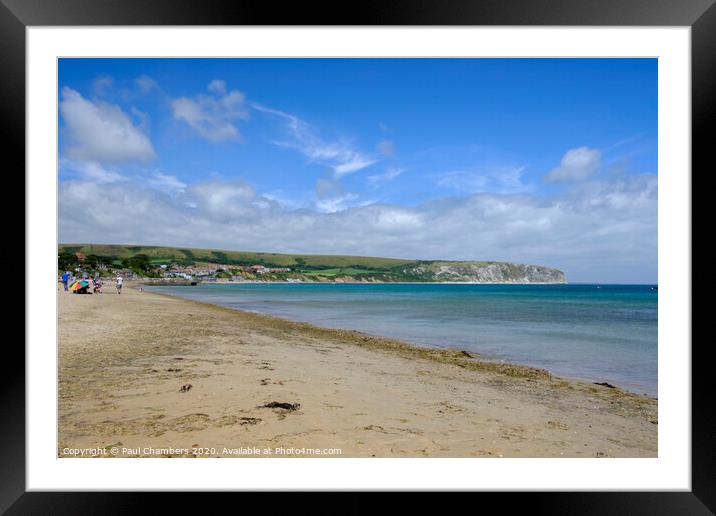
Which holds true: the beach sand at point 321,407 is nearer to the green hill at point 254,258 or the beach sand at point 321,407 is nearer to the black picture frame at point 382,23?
the black picture frame at point 382,23

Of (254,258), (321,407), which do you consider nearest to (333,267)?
Answer: (254,258)

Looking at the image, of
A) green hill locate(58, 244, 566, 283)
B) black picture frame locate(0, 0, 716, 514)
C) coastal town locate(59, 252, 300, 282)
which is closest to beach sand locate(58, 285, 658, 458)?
black picture frame locate(0, 0, 716, 514)

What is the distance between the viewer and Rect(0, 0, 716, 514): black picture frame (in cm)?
Answer: 200

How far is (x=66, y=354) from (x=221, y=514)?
3.61 meters

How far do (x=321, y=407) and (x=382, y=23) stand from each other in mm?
2643

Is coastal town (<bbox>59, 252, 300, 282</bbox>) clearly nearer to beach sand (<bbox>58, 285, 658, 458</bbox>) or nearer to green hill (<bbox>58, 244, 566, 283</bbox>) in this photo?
green hill (<bbox>58, 244, 566, 283</bbox>)

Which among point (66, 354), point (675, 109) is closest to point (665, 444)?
point (675, 109)

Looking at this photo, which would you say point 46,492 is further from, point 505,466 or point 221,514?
point 505,466

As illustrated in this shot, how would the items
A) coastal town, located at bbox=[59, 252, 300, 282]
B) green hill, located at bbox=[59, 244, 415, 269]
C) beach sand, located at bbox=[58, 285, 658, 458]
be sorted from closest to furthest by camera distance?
→ 1. beach sand, located at bbox=[58, 285, 658, 458]
2. coastal town, located at bbox=[59, 252, 300, 282]
3. green hill, located at bbox=[59, 244, 415, 269]

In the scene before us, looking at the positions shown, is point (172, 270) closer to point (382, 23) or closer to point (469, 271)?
point (469, 271)

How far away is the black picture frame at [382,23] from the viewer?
1996 millimetres

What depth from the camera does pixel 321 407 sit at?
2.96 metres

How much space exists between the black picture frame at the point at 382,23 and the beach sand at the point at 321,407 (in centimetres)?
28

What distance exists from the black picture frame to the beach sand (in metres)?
0.28
